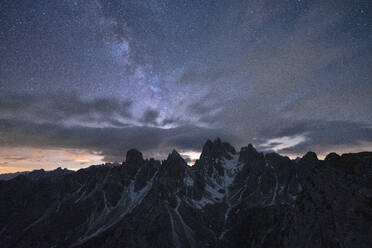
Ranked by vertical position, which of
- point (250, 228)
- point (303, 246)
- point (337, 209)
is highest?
point (337, 209)

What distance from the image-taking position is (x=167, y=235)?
19788cm

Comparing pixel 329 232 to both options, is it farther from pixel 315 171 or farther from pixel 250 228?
pixel 250 228

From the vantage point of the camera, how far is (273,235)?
5610 inches

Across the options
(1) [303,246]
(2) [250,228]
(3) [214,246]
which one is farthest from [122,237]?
(1) [303,246]

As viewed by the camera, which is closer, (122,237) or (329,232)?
(329,232)

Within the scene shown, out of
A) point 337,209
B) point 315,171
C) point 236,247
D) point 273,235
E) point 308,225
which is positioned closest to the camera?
point 337,209

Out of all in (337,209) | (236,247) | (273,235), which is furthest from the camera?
(236,247)

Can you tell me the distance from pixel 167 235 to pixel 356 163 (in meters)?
195

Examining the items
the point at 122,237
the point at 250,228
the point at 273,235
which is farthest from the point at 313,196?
the point at 122,237

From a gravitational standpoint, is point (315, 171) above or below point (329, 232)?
above

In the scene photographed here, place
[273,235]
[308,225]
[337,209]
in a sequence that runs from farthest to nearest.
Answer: [273,235] < [308,225] < [337,209]

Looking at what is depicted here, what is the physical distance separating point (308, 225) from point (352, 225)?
7408 millimetres

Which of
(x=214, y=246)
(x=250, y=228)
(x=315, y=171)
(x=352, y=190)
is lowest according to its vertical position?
(x=214, y=246)

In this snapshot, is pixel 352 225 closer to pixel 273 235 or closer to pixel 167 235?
pixel 273 235
